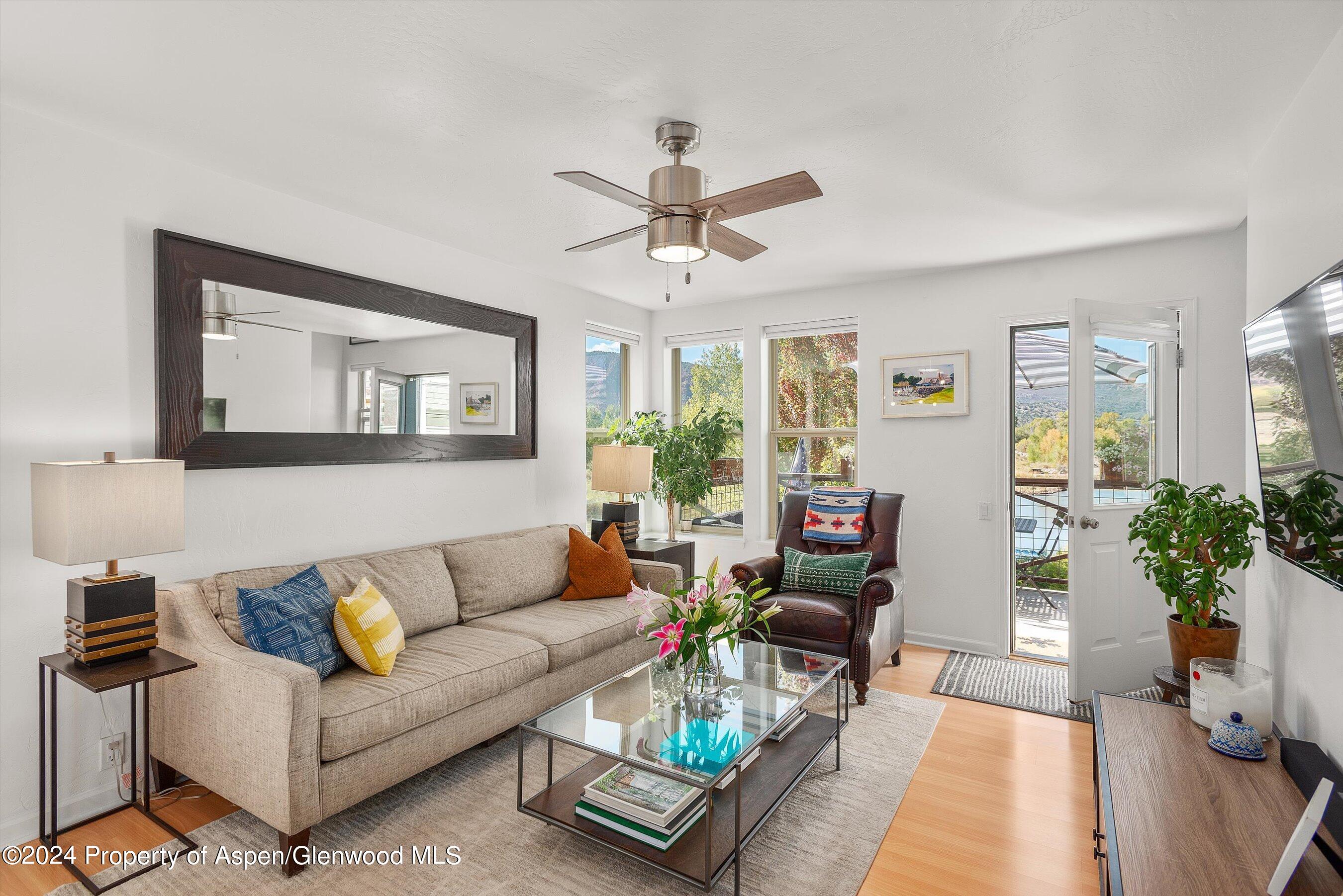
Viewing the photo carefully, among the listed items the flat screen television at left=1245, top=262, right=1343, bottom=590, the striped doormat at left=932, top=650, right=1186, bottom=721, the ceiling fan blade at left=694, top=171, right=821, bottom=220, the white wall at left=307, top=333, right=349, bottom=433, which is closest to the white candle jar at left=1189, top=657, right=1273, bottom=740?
the flat screen television at left=1245, top=262, right=1343, bottom=590

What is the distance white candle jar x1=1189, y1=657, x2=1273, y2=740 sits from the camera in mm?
2014

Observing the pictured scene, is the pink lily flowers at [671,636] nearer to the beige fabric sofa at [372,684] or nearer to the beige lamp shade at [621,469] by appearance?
the beige fabric sofa at [372,684]

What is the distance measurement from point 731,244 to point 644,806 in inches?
78.2

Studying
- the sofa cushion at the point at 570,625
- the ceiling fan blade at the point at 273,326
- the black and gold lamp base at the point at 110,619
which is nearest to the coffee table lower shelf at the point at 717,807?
the sofa cushion at the point at 570,625

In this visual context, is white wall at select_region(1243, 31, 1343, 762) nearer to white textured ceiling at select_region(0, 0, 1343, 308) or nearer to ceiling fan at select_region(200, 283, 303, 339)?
white textured ceiling at select_region(0, 0, 1343, 308)

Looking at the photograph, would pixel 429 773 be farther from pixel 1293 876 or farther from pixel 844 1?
pixel 844 1

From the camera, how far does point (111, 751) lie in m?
2.48

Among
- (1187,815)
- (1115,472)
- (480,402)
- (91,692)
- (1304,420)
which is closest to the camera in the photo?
(1187,815)

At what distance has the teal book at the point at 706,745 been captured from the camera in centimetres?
199

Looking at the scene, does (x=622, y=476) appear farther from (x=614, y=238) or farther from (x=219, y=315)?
(x=219, y=315)

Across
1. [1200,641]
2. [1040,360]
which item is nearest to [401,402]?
[1200,641]

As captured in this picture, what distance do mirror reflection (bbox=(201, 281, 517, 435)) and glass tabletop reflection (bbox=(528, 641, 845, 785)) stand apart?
1825 millimetres

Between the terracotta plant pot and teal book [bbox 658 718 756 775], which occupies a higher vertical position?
the terracotta plant pot

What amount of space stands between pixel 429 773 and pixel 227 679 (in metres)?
0.91
